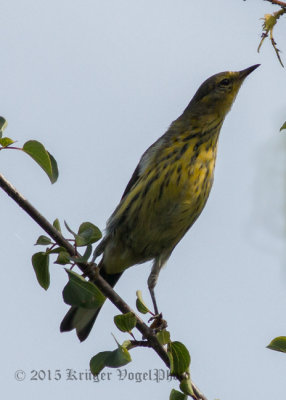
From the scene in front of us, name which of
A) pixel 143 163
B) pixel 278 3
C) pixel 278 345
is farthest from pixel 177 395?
pixel 143 163

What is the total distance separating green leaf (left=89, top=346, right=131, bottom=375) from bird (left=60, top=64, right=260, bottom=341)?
229 centimetres

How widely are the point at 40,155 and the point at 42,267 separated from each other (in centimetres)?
62

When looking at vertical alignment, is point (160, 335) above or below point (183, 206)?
below

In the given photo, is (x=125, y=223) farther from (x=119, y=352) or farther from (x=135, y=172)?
(x=119, y=352)

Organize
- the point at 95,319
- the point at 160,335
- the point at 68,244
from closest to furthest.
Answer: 1. the point at 68,244
2. the point at 160,335
3. the point at 95,319

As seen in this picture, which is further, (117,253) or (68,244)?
(117,253)

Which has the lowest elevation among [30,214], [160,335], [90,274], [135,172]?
[160,335]

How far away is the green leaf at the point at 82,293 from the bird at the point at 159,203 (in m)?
2.60

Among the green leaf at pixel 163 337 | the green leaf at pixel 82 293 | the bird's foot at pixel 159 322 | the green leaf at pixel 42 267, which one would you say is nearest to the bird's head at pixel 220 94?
the bird's foot at pixel 159 322

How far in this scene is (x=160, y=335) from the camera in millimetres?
4078

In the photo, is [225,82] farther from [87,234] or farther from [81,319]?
[87,234]

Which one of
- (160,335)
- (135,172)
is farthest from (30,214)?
(135,172)

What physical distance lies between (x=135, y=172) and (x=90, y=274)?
260 centimetres

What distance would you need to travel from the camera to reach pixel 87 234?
147 inches
